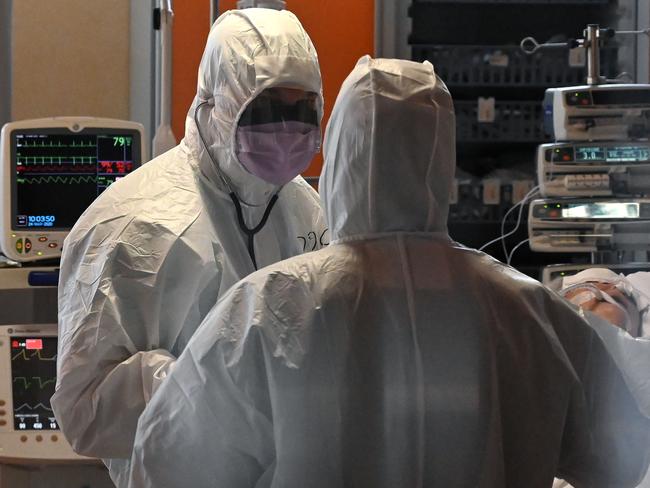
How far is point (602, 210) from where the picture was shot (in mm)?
2318

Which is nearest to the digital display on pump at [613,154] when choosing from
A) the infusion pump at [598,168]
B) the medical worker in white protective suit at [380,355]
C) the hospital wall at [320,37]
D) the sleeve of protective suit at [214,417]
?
the infusion pump at [598,168]

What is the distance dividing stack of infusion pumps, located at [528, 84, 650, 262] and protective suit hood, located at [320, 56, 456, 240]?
1193 mm

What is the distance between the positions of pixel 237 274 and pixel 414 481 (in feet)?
2.05

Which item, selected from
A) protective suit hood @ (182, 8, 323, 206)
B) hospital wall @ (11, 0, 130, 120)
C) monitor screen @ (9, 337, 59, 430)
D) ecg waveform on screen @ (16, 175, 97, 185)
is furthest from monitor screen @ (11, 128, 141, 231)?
hospital wall @ (11, 0, 130, 120)

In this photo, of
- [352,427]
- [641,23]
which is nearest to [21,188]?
[352,427]

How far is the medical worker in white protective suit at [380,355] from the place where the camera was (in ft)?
3.66

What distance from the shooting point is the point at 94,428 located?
152 cm

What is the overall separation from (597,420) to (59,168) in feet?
4.87

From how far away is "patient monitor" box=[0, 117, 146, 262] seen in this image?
2.28 meters

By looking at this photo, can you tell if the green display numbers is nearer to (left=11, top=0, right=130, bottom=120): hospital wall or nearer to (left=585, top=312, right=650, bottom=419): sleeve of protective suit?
(left=11, top=0, right=130, bottom=120): hospital wall

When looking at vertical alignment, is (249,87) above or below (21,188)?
above

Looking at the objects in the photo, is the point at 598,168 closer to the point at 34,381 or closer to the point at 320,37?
the point at 320,37

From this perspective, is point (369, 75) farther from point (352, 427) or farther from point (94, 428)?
point (94, 428)

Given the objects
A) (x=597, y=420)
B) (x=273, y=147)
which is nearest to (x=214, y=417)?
(x=597, y=420)
